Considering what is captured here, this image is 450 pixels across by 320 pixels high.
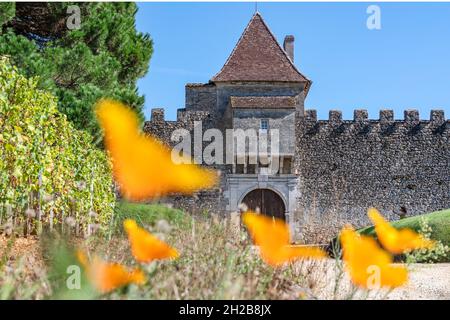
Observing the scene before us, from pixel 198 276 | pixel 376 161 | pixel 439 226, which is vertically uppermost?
pixel 376 161

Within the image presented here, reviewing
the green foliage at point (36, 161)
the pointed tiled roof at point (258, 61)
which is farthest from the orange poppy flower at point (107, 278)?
the pointed tiled roof at point (258, 61)

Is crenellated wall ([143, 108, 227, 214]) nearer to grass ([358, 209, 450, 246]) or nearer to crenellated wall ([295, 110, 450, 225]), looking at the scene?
crenellated wall ([295, 110, 450, 225])

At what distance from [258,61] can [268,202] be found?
4800 mm

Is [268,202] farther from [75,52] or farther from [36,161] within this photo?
[36,161]

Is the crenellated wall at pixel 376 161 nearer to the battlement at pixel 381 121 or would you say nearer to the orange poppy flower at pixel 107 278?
the battlement at pixel 381 121

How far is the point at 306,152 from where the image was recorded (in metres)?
21.3

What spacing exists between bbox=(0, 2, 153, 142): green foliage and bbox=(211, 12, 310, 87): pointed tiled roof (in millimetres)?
5781

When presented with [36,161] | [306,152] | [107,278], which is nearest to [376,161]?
[306,152]

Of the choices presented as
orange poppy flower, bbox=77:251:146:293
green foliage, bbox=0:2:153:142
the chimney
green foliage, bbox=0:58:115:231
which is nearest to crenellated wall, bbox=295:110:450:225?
the chimney

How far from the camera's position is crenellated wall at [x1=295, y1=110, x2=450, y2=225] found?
834 inches

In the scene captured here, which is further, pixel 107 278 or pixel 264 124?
pixel 264 124

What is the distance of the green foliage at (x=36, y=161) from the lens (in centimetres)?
751

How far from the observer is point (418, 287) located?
7.32 metres

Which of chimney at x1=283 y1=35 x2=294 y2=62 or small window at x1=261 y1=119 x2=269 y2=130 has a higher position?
chimney at x1=283 y1=35 x2=294 y2=62
